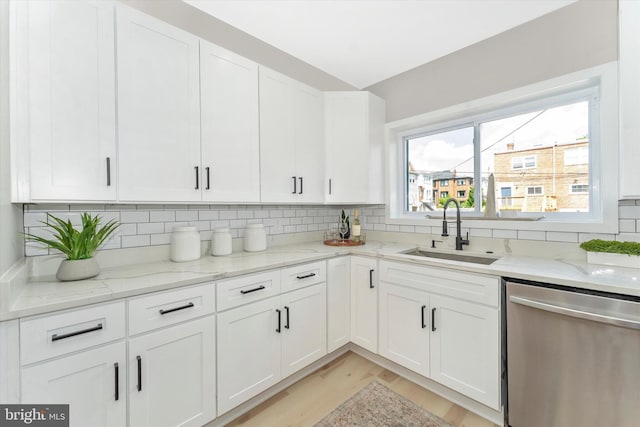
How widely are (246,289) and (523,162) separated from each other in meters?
2.29

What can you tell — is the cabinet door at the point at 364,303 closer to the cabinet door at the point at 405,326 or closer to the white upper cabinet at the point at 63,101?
the cabinet door at the point at 405,326

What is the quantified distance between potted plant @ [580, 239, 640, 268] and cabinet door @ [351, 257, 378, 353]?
52.2 inches

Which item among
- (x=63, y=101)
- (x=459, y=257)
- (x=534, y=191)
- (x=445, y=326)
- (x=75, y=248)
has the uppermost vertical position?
(x=63, y=101)

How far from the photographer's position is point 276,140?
2.17 m

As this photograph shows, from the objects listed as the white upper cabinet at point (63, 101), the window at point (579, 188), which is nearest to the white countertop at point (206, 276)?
the white upper cabinet at point (63, 101)

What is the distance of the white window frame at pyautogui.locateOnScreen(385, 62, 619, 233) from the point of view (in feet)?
5.36

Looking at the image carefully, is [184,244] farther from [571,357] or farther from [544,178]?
[544,178]

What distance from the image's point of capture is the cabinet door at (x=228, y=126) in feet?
5.80

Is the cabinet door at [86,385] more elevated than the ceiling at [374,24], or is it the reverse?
the ceiling at [374,24]

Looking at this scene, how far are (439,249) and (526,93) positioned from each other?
4.36 ft

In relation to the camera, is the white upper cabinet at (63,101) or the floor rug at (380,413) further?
the floor rug at (380,413)

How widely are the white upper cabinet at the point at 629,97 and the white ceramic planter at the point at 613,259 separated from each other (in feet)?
1.11

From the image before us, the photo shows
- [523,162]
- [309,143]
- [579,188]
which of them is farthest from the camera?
[309,143]

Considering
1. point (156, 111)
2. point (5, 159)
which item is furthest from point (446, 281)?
point (5, 159)
